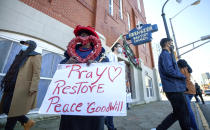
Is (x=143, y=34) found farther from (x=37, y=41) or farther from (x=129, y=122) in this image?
(x=37, y=41)

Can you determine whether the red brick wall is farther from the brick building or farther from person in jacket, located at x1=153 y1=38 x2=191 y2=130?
person in jacket, located at x1=153 y1=38 x2=191 y2=130

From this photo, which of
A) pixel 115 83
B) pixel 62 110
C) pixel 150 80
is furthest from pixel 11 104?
pixel 150 80

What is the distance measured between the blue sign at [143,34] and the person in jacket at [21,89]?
560 cm

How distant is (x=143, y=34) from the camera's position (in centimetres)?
632

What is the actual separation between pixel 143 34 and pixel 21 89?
6468 mm

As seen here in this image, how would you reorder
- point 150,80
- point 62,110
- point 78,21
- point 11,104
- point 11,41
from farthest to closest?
1. point 150,80
2. point 78,21
3. point 11,41
4. point 11,104
5. point 62,110

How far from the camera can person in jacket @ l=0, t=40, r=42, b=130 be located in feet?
5.69

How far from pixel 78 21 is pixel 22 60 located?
3.41 m

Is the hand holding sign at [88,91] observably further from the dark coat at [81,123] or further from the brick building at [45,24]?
the brick building at [45,24]

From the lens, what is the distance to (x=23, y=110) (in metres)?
1.75

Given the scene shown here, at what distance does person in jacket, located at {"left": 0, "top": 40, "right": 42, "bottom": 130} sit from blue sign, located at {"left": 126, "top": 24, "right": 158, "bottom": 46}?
5.60 meters

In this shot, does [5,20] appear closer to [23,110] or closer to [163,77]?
[23,110]

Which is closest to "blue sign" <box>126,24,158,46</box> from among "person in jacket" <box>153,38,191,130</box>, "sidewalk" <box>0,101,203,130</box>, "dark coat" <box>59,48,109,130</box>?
"sidewalk" <box>0,101,203,130</box>

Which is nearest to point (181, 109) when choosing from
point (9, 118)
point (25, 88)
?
point (25, 88)
